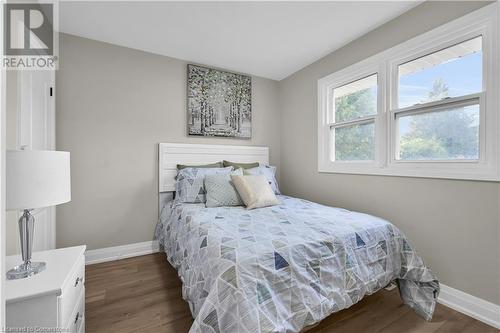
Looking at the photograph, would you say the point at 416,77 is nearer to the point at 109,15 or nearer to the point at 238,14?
the point at 238,14

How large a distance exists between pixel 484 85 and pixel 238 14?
79.5 inches

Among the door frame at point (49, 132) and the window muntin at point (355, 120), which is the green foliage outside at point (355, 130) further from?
the door frame at point (49, 132)

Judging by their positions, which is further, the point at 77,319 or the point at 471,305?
the point at 471,305

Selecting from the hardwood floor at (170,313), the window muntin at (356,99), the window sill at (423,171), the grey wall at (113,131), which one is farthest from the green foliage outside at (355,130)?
the grey wall at (113,131)

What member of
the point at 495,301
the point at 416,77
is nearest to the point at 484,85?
the point at 416,77

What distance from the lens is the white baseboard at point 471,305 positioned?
1522mm

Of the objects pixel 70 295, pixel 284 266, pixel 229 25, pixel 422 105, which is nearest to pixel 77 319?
pixel 70 295

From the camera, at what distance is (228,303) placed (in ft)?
3.33

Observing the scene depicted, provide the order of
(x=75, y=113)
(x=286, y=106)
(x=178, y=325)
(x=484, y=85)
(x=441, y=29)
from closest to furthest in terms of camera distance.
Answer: (x=178, y=325) → (x=484, y=85) → (x=441, y=29) → (x=75, y=113) → (x=286, y=106)

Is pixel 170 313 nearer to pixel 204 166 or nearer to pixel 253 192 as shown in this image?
pixel 253 192

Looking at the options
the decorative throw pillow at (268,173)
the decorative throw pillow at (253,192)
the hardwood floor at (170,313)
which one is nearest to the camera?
the hardwood floor at (170,313)

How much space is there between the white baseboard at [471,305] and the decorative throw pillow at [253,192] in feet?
4.99

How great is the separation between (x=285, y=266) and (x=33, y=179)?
119cm

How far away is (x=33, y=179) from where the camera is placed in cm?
90
